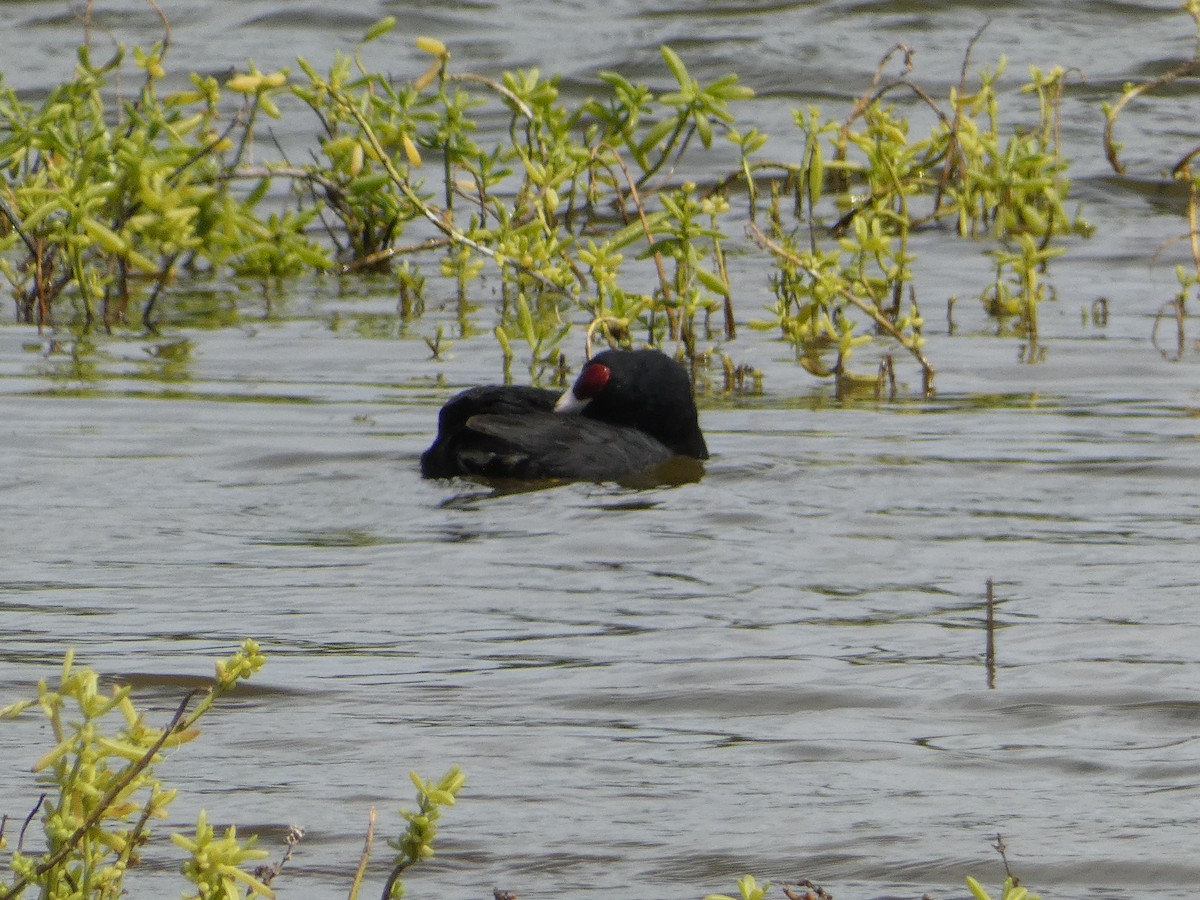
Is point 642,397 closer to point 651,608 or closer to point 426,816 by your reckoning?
point 651,608

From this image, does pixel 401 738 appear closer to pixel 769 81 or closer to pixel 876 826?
pixel 876 826

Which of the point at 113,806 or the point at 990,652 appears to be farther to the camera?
the point at 990,652

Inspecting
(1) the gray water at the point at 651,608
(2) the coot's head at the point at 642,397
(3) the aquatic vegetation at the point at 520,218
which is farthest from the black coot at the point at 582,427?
(3) the aquatic vegetation at the point at 520,218

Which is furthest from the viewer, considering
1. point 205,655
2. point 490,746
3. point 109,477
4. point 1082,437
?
point 1082,437

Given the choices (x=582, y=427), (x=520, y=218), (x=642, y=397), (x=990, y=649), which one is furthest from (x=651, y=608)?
(x=520, y=218)

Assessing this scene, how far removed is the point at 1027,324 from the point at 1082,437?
2387 millimetres

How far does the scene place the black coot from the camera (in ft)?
24.6

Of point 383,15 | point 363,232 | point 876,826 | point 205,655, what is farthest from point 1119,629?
point 383,15

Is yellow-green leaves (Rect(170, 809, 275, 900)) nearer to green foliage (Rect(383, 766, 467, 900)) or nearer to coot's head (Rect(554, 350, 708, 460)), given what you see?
green foliage (Rect(383, 766, 467, 900))

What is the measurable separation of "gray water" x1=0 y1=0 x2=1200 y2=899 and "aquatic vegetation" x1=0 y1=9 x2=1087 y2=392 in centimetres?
32

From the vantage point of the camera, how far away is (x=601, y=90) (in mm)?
17266

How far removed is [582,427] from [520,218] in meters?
3.44

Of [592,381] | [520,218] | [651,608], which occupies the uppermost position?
[520,218]

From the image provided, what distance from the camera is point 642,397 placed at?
319 inches
